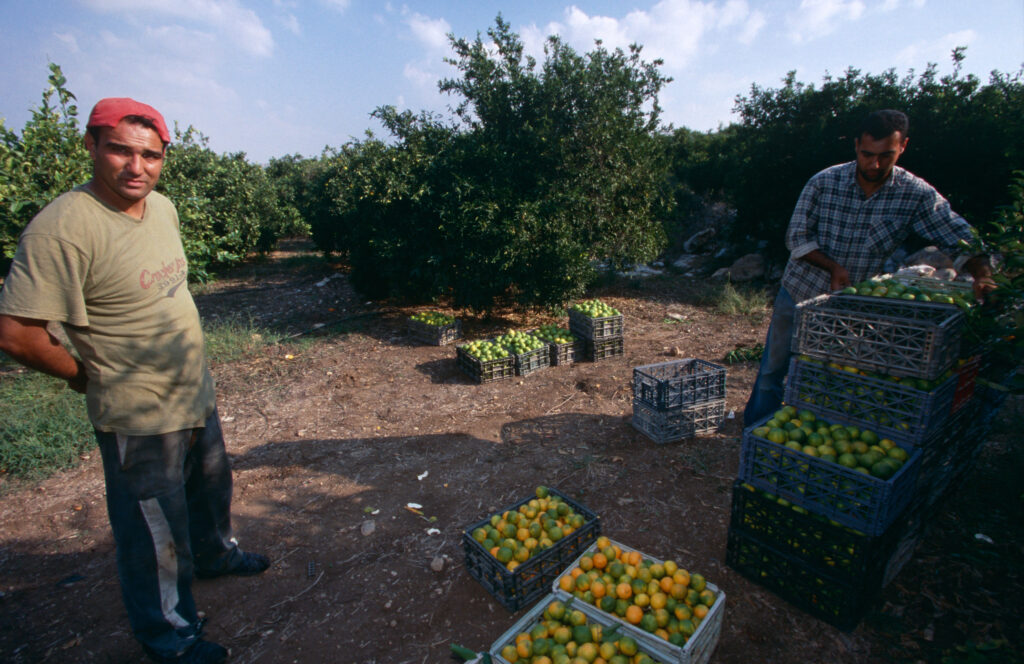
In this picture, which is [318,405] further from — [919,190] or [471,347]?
[919,190]

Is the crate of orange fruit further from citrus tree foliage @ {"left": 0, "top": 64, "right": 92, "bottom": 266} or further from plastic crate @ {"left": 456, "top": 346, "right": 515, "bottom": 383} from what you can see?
citrus tree foliage @ {"left": 0, "top": 64, "right": 92, "bottom": 266}

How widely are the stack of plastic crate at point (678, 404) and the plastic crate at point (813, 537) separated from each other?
2.02 metres

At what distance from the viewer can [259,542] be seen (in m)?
4.44

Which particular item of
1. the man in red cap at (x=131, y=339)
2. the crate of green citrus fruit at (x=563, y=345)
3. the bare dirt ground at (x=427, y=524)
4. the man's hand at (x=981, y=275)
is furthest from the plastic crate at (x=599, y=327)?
the man in red cap at (x=131, y=339)

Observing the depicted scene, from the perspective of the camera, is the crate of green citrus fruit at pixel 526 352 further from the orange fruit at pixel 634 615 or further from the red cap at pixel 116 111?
the red cap at pixel 116 111

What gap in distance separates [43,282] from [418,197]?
805cm

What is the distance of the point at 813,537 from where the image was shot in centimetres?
322

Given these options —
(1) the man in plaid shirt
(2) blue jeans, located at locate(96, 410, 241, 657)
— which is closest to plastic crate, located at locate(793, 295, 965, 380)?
(1) the man in plaid shirt

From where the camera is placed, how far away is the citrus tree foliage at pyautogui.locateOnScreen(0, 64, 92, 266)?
7117 mm

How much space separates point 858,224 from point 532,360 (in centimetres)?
496

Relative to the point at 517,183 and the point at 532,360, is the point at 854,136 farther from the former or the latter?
the point at 532,360

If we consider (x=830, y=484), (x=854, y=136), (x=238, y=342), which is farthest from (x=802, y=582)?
(x=854, y=136)

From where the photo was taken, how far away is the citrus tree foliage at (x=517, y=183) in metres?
9.80

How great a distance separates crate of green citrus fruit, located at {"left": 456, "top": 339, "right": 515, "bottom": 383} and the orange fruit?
506 centimetres
